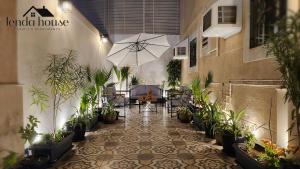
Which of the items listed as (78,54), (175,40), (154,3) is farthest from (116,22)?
(78,54)

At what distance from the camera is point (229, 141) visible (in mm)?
3750

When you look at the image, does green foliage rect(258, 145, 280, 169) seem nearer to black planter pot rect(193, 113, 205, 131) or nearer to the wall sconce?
black planter pot rect(193, 113, 205, 131)

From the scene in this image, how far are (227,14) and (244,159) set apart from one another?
230 centimetres

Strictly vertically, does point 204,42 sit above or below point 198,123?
above

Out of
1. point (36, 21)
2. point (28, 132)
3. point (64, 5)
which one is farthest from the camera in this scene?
point (64, 5)

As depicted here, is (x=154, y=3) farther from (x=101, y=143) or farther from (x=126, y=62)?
(x=101, y=143)

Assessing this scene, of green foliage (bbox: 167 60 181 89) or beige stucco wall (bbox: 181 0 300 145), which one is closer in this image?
beige stucco wall (bbox: 181 0 300 145)

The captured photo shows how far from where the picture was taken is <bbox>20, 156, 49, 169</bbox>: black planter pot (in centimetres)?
294

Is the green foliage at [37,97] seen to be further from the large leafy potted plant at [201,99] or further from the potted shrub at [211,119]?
the large leafy potted plant at [201,99]

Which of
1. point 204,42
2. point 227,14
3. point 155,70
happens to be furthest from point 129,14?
point 227,14

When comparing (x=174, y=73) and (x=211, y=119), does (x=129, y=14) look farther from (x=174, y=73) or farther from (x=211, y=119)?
(x=211, y=119)

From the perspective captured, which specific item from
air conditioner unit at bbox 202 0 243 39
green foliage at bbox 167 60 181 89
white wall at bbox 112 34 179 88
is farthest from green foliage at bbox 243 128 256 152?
white wall at bbox 112 34 179 88

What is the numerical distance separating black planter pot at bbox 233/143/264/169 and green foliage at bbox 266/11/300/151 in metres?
0.81

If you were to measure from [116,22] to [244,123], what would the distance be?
8.58 m
